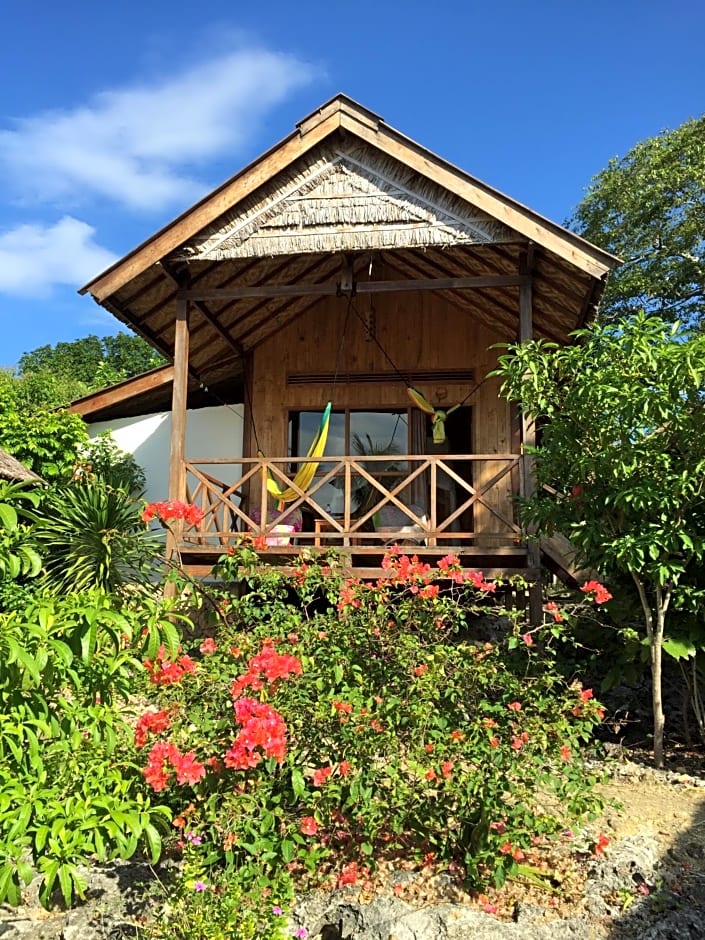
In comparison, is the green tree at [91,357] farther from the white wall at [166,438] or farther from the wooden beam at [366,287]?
the wooden beam at [366,287]

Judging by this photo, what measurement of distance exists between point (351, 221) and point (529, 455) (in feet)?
8.72

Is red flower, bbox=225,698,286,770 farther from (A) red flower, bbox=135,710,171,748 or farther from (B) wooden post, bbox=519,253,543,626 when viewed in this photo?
(B) wooden post, bbox=519,253,543,626

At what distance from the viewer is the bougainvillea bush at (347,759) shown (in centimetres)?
316

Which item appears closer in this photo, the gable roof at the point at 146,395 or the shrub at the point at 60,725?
the shrub at the point at 60,725

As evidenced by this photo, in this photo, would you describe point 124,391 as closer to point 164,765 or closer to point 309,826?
point 164,765

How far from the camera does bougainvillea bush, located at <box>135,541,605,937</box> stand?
316 centimetres

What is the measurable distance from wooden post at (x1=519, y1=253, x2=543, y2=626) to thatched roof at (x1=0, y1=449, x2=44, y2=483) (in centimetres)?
488

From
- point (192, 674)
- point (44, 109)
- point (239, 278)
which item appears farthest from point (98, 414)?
point (192, 674)

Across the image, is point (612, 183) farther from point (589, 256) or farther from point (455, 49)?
point (589, 256)

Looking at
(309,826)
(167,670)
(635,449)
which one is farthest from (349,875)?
(635,449)

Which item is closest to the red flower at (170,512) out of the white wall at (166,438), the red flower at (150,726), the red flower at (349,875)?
the red flower at (150,726)

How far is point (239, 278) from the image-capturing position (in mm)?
8594

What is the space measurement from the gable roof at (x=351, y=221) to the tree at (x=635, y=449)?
6.19ft

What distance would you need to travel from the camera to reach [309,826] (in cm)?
315
